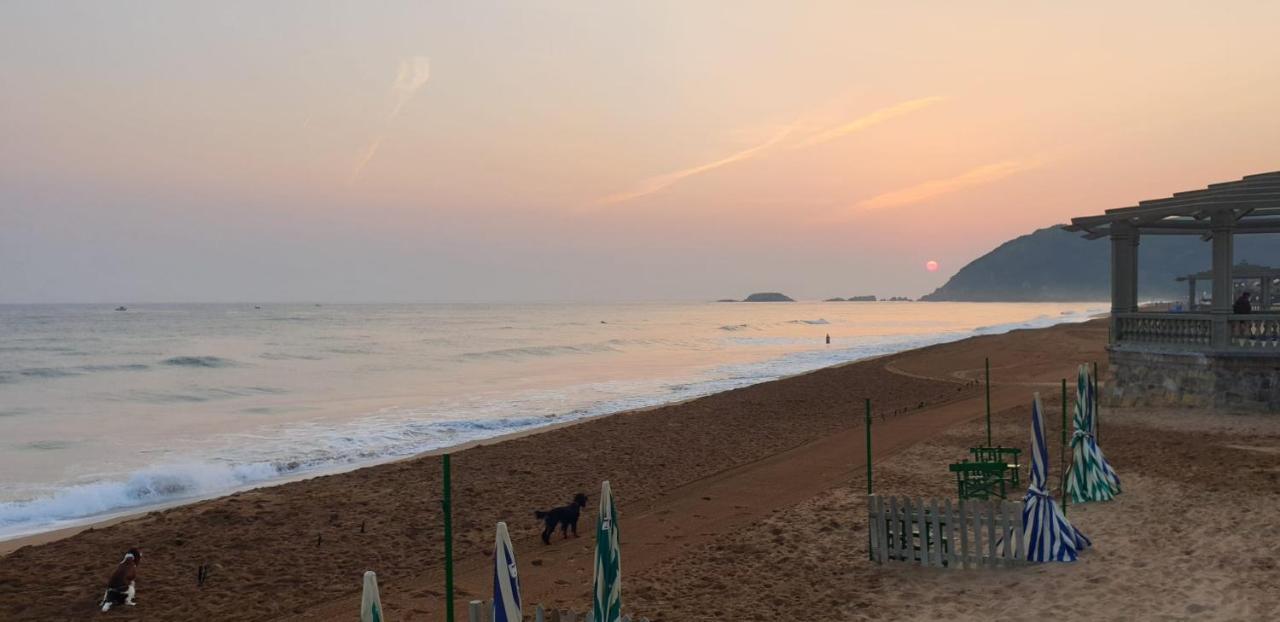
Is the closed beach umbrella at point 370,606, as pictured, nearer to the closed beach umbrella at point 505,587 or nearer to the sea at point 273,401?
the closed beach umbrella at point 505,587

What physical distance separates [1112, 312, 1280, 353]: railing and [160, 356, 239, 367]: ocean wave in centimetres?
5006

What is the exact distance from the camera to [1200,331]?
1741 centimetres

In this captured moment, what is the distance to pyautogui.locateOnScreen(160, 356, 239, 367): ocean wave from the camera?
2004 inches

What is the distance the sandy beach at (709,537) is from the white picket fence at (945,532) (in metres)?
0.27

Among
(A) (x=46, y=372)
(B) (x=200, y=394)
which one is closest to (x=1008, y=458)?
(B) (x=200, y=394)

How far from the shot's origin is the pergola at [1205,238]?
53.3 ft

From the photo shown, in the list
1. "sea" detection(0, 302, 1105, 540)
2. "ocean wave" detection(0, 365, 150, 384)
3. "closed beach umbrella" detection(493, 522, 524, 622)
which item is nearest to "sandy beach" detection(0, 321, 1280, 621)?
"sea" detection(0, 302, 1105, 540)

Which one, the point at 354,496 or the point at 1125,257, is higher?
the point at 1125,257

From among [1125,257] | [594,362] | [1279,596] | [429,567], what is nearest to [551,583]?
[429,567]

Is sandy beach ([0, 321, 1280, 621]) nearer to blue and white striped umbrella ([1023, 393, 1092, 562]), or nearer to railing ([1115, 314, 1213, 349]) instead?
blue and white striped umbrella ([1023, 393, 1092, 562])

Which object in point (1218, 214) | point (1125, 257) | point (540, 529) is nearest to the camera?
point (540, 529)

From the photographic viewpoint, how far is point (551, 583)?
894 centimetres

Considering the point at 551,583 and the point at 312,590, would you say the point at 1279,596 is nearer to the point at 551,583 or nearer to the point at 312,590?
the point at 551,583

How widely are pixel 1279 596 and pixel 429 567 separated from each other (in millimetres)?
8727
